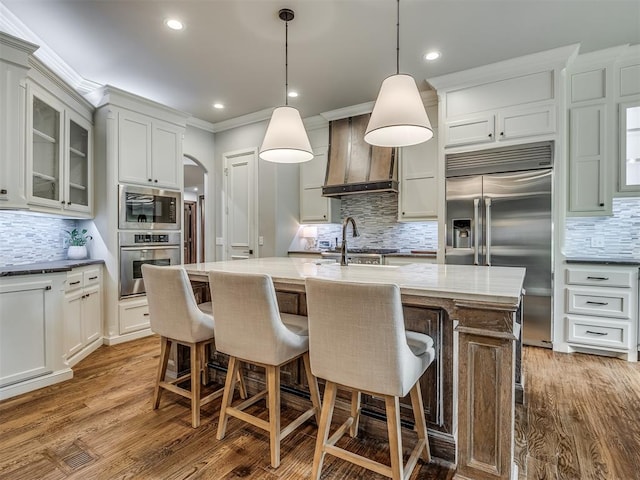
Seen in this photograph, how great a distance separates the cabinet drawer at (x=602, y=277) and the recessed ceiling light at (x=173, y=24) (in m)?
4.08

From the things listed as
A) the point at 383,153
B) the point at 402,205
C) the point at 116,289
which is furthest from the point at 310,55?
the point at 116,289

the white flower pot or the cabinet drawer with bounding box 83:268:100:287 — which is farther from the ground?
the white flower pot

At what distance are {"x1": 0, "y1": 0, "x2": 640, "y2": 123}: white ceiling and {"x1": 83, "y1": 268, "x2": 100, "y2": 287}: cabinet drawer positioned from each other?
2.03 meters

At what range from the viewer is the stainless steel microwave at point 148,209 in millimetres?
3670

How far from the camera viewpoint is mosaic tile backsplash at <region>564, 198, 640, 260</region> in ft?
11.3

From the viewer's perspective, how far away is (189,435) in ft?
6.33

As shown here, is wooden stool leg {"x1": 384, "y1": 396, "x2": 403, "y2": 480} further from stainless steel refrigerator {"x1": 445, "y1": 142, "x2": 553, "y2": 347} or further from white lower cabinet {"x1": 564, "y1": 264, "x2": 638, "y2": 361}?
white lower cabinet {"x1": 564, "y1": 264, "x2": 638, "y2": 361}

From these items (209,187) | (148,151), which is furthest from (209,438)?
(209,187)

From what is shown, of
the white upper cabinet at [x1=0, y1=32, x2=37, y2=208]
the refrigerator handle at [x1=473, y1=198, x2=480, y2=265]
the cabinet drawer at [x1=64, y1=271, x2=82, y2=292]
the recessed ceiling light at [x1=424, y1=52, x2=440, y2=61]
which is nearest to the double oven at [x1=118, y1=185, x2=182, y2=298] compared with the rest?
the cabinet drawer at [x1=64, y1=271, x2=82, y2=292]

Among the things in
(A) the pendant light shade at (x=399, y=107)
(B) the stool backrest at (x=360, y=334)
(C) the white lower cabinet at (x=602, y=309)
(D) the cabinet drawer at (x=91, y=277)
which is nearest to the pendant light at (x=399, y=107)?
(A) the pendant light shade at (x=399, y=107)

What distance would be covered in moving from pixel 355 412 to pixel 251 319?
0.73 m

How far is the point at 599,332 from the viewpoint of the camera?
318 centimetres

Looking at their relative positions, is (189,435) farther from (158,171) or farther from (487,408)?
(158,171)

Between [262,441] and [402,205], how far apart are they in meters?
3.15
